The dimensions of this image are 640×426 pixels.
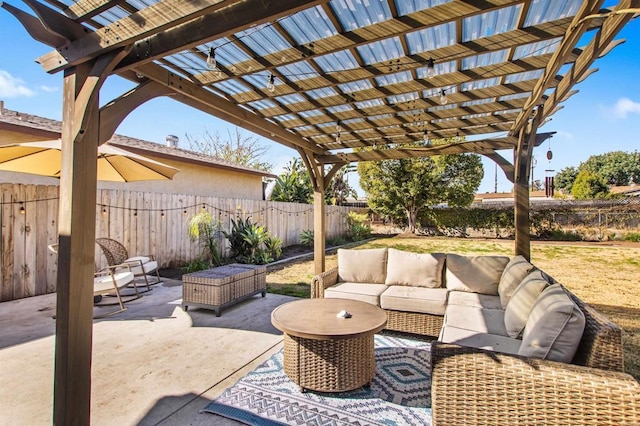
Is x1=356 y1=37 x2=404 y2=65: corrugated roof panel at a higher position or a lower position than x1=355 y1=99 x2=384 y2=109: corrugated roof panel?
higher

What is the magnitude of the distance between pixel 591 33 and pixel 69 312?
4.75 m

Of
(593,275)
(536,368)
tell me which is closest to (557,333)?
(536,368)

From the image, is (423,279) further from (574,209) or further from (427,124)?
Answer: (574,209)

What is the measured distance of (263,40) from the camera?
2873 millimetres

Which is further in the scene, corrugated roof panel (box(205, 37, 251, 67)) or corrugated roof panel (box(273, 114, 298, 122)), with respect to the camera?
corrugated roof panel (box(273, 114, 298, 122))

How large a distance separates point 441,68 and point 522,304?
2540 millimetres

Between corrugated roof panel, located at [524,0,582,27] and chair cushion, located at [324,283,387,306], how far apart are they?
10.7ft

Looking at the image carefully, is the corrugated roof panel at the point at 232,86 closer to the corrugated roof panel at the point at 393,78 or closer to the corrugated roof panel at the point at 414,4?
the corrugated roof panel at the point at 393,78

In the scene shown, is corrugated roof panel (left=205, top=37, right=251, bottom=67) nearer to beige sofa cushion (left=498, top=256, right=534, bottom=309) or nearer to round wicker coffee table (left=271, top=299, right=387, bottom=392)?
round wicker coffee table (left=271, top=299, right=387, bottom=392)

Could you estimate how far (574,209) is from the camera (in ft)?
47.8

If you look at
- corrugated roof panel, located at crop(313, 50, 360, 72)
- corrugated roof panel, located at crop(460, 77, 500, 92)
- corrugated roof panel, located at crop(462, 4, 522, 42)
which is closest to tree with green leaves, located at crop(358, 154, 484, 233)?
corrugated roof panel, located at crop(460, 77, 500, 92)

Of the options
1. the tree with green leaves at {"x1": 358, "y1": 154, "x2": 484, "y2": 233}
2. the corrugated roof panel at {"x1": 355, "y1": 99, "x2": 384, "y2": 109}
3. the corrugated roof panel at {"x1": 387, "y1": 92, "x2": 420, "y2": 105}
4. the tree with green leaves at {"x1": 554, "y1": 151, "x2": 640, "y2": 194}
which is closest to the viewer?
the corrugated roof panel at {"x1": 387, "y1": 92, "x2": 420, "y2": 105}

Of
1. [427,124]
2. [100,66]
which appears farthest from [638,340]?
[100,66]

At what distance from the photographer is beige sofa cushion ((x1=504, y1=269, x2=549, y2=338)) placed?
2697 mm
